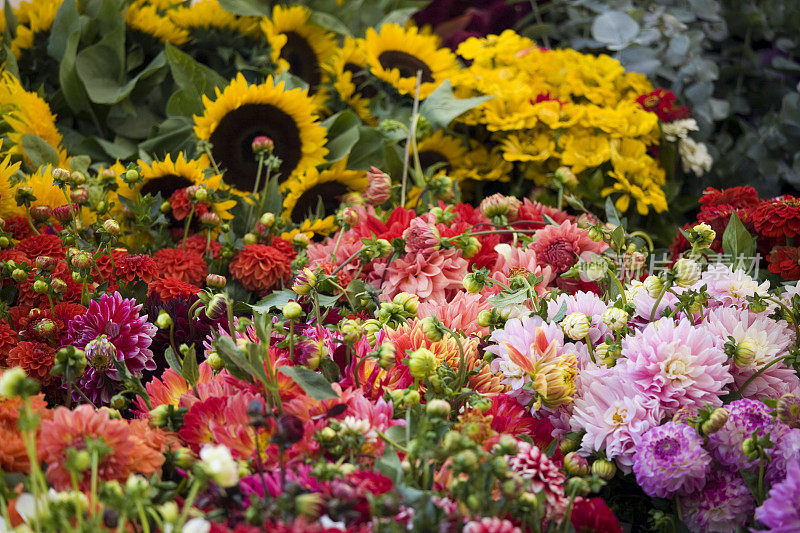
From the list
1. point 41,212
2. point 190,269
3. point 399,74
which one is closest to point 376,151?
point 399,74

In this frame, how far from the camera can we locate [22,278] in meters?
0.61

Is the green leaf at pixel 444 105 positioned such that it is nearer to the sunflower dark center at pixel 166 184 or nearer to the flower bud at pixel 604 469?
the sunflower dark center at pixel 166 184

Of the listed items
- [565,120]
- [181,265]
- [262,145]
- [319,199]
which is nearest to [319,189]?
[319,199]

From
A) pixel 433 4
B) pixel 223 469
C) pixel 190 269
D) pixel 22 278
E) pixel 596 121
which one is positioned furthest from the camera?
pixel 433 4

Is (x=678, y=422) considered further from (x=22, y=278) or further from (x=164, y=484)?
(x=22, y=278)

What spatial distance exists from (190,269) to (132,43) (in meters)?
0.48

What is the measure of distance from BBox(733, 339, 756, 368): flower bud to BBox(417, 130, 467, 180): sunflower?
0.56m

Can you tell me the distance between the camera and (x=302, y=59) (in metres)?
1.09

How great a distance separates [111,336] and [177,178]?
270mm

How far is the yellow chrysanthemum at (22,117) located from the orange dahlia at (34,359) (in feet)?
1.09

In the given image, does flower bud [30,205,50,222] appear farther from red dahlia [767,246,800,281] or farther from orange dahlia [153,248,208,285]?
red dahlia [767,246,800,281]

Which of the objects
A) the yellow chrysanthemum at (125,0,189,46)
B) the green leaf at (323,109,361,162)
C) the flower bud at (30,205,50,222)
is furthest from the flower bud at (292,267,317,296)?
the yellow chrysanthemum at (125,0,189,46)

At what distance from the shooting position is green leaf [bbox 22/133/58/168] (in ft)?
2.68

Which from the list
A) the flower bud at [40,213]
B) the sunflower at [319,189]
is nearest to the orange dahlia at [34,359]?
the flower bud at [40,213]
